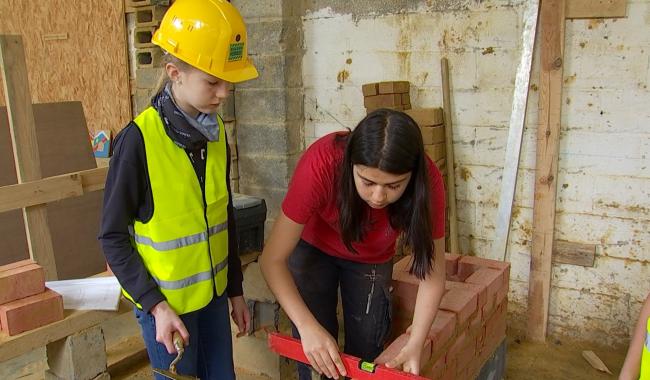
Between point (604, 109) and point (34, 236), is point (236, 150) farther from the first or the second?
point (604, 109)

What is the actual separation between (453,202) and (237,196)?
4.53ft

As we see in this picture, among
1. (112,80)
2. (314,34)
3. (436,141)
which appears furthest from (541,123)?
(112,80)

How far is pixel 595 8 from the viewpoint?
2.93 meters

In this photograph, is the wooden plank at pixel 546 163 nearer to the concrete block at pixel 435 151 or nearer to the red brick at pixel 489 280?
the concrete block at pixel 435 151

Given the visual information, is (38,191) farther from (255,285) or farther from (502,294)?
(502,294)

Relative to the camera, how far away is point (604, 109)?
302 cm

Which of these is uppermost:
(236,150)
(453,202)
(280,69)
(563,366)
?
(280,69)

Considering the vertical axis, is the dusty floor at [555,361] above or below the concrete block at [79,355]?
below

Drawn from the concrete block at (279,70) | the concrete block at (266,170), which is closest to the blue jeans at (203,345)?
the concrete block at (266,170)

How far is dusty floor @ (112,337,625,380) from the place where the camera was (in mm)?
3053

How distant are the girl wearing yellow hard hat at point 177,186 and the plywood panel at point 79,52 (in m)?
3.32

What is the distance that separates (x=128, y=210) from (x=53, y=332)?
2.84 feet

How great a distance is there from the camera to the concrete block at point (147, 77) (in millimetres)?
4289

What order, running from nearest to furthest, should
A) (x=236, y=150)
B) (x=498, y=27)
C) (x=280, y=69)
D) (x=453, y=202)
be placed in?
(x=498, y=27) → (x=453, y=202) → (x=280, y=69) → (x=236, y=150)
